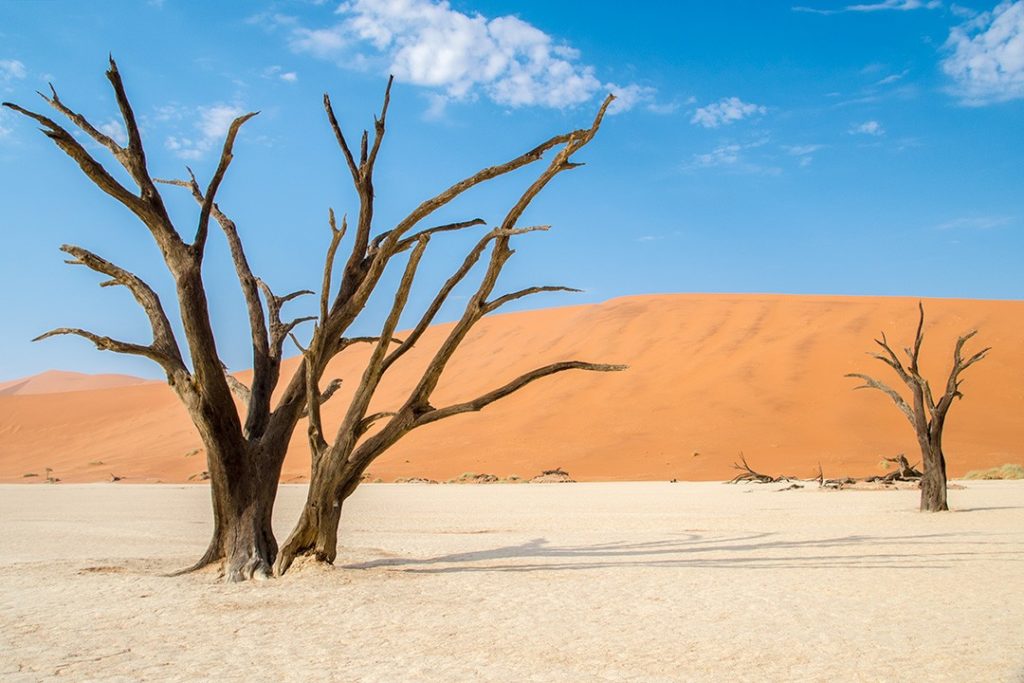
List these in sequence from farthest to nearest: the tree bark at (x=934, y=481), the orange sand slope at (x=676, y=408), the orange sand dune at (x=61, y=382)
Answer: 1. the orange sand dune at (x=61, y=382)
2. the orange sand slope at (x=676, y=408)
3. the tree bark at (x=934, y=481)

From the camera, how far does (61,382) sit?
460 feet

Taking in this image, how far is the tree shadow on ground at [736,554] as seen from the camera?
24.8 ft

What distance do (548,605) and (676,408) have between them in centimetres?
2768

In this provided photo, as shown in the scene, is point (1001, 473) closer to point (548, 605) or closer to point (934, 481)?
point (934, 481)

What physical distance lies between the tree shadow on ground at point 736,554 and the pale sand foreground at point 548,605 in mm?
37

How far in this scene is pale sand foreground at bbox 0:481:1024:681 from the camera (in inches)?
161

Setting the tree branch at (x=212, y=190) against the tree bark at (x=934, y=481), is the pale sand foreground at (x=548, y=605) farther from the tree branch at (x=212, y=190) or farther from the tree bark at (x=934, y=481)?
the tree branch at (x=212, y=190)

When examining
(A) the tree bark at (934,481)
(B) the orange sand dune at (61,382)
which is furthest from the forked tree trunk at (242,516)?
(B) the orange sand dune at (61,382)

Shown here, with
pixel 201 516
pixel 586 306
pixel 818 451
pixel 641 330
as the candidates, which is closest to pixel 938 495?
pixel 201 516

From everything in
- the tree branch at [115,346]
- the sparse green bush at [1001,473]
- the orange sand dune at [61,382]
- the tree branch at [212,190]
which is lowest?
the sparse green bush at [1001,473]

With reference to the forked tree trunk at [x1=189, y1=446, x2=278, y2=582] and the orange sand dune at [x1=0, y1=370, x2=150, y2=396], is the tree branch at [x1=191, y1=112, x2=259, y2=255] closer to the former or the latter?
the forked tree trunk at [x1=189, y1=446, x2=278, y2=582]

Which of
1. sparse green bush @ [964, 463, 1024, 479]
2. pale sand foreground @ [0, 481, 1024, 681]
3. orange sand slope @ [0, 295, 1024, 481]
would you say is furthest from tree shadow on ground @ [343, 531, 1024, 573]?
orange sand slope @ [0, 295, 1024, 481]

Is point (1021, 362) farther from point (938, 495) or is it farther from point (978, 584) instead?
point (978, 584)

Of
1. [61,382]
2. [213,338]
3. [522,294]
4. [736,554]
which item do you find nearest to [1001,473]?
[736,554]
